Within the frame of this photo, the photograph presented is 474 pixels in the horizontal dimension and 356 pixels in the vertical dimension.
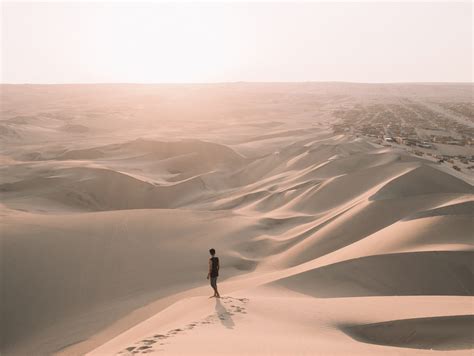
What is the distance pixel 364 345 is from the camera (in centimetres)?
533

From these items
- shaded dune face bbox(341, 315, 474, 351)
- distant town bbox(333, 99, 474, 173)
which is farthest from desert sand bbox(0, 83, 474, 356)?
distant town bbox(333, 99, 474, 173)

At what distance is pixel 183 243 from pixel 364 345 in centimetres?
686

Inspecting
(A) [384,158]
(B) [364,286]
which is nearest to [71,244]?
(B) [364,286]

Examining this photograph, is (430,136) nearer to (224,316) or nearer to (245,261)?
(245,261)

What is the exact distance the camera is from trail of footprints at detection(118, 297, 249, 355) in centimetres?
477

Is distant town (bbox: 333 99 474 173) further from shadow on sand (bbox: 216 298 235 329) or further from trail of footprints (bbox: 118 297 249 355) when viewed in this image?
shadow on sand (bbox: 216 298 235 329)

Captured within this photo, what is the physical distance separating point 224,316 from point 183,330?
78cm

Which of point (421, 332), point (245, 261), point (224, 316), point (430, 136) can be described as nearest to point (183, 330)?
point (224, 316)

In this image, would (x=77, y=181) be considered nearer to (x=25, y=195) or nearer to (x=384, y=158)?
(x=25, y=195)

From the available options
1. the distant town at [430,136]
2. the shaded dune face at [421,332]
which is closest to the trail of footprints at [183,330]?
the shaded dune face at [421,332]

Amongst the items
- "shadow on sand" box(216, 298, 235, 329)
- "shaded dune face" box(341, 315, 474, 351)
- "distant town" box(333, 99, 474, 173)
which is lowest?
"shaded dune face" box(341, 315, 474, 351)

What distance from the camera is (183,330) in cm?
538

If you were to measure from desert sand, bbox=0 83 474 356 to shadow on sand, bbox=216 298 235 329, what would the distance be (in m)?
0.04

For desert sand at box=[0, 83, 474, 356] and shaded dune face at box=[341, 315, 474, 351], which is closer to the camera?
shaded dune face at box=[341, 315, 474, 351]
